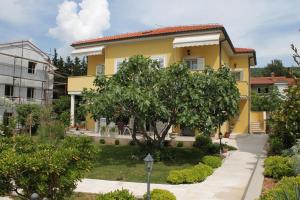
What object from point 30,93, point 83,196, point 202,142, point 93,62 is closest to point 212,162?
point 202,142

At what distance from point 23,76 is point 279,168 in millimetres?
34020

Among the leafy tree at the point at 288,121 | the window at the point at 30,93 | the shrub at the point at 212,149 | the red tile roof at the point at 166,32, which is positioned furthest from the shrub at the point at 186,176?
the window at the point at 30,93

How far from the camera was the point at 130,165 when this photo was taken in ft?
63.0

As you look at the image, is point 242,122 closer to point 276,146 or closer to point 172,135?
point 172,135

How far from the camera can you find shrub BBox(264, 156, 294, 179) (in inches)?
606

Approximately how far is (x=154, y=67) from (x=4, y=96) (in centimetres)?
2512

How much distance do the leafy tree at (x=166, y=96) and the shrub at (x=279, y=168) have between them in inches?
152

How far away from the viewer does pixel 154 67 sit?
66.3ft

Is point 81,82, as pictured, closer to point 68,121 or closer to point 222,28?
point 68,121

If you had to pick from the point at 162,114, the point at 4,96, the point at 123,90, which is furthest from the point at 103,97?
the point at 4,96

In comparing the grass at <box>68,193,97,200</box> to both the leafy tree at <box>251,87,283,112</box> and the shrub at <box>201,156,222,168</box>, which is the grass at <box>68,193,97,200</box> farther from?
the leafy tree at <box>251,87,283,112</box>

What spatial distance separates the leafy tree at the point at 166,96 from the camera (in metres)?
18.5

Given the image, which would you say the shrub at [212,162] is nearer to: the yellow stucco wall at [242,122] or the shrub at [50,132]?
the shrub at [50,132]

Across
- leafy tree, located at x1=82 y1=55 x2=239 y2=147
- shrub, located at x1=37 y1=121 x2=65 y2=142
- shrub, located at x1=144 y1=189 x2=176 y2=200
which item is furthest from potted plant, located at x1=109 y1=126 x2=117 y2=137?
shrub, located at x1=144 y1=189 x2=176 y2=200
